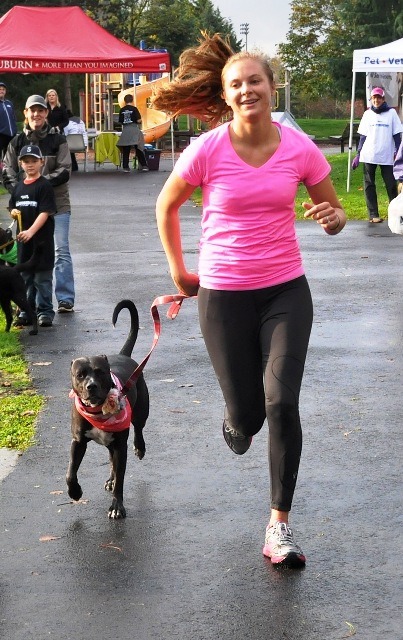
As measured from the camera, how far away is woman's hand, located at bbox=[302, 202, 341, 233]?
478 centimetres

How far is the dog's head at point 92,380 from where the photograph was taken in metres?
5.39

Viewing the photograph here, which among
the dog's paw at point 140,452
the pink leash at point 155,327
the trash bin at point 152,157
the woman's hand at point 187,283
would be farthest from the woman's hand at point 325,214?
the trash bin at point 152,157

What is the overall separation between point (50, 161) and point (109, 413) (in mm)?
5774

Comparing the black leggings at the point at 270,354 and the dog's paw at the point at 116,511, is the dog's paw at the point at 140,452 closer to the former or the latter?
the dog's paw at the point at 116,511

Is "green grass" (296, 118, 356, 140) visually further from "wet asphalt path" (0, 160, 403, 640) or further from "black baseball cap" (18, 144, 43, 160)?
"wet asphalt path" (0, 160, 403, 640)

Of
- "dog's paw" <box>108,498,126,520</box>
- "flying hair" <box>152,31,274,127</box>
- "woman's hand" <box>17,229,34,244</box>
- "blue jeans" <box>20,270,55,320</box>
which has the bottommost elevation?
"blue jeans" <box>20,270,55,320</box>

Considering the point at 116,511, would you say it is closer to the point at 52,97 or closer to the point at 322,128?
the point at 52,97

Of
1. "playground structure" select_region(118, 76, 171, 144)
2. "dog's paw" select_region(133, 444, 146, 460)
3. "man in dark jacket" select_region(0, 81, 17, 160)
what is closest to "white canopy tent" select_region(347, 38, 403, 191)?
"man in dark jacket" select_region(0, 81, 17, 160)

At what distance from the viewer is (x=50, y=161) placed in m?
10.8

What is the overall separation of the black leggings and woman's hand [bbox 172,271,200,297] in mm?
90

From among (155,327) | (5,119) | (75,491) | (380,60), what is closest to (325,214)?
(155,327)

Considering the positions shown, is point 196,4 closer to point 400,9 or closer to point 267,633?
point 400,9

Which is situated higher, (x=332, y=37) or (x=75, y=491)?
(x=75, y=491)

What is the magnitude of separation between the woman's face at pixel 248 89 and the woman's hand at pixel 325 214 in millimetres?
435
